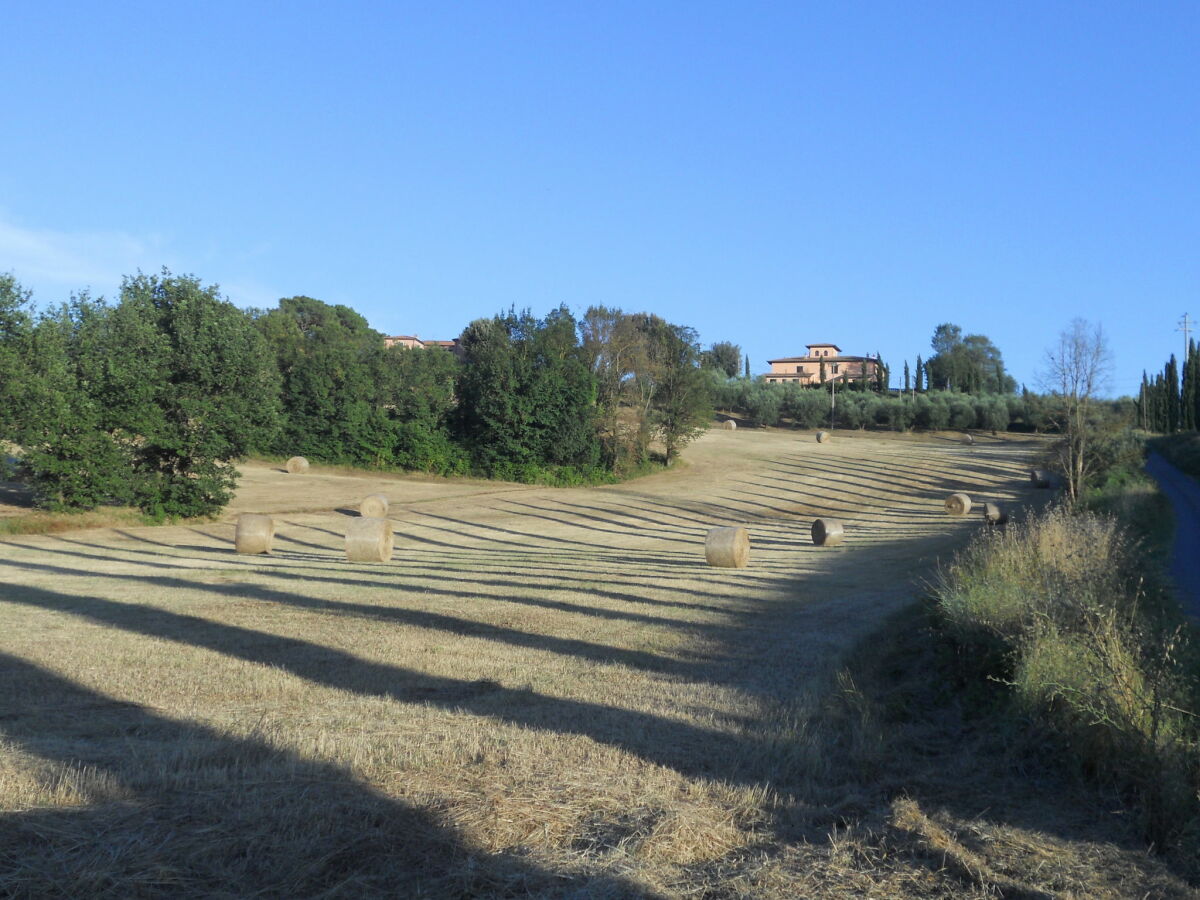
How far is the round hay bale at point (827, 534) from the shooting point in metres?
30.6

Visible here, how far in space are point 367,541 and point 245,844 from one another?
1898 cm

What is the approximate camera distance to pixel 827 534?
30656 mm

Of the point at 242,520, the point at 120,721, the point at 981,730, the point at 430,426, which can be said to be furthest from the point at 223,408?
the point at 981,730

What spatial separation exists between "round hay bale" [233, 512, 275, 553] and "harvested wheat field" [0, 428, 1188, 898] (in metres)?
7.36

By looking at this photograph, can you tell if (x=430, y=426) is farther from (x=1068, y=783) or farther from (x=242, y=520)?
(x=1068, y=783)

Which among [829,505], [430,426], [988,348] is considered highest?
[988,348]

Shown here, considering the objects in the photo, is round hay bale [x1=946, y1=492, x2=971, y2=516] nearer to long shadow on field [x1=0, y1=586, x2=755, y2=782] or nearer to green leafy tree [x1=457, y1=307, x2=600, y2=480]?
green leafy tree [x1=457, y1=307, x2=600, y2=480]

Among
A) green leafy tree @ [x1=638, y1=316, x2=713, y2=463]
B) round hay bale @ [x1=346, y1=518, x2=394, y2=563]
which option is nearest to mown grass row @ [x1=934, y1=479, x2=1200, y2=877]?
round hay bale @ [x1=346, y1=518, x2=394, y2=563]

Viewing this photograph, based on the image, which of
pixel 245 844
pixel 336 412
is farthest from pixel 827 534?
pixel 336 412

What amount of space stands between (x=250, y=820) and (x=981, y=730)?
19.1 feet

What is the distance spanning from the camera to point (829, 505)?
4688cm

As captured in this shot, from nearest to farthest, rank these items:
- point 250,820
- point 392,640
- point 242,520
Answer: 1. point 250,820
2. point 392,640
3. point 242,520

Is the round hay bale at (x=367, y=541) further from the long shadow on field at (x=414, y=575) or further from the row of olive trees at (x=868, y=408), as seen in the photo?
the row of olive trees at (x=868, y=408)

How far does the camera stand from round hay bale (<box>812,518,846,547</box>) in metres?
30.6
